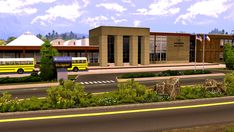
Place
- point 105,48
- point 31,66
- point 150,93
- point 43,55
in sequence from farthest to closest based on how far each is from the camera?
1. point 105,48
2. point 31,66
3. point 43,55
4. point 150,93

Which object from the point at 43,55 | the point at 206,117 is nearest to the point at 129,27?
the point at 43,55

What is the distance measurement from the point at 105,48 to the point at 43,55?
31934 millimetres

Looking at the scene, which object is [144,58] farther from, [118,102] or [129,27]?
[118,102]

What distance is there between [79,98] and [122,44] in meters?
57.6

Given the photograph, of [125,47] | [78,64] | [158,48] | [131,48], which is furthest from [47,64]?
[158,48]

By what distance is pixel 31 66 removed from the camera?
199 feet

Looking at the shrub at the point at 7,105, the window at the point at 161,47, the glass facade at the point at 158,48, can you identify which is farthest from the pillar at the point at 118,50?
the shrub at the point at 7,105

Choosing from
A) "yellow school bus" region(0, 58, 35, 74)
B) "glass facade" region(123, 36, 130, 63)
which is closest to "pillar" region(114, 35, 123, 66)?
"glass facade" region(123, 36, 130, 63)

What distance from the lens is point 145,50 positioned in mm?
80250

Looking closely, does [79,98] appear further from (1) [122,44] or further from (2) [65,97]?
(1) [122,44]

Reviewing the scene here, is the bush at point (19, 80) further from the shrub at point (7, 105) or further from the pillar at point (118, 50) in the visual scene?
the pillar at point (118, 50)

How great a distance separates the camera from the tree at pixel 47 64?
4422 cm

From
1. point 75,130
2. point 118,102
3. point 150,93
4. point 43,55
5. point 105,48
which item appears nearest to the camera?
point 75,130

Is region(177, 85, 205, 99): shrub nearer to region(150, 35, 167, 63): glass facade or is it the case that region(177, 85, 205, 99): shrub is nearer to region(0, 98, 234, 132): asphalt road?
region(0, 98, 234, 132): asphalt road
